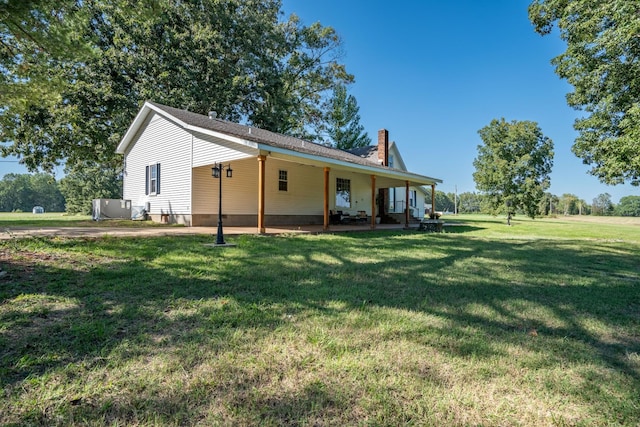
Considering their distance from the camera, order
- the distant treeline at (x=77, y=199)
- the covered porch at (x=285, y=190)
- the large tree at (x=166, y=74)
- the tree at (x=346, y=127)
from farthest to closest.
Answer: the distant treeline at (x=77, y=199) → the tree at (x=346, y=127) → the large tree at (x=166, y=74) → the covered porch at (x=285, y=190)

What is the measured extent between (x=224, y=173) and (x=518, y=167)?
2253cm

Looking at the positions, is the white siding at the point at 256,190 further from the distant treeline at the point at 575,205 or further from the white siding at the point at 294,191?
the distant treeline at the point at 575,205

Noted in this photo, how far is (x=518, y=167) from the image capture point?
24.4m

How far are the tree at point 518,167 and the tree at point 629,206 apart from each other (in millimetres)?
122192

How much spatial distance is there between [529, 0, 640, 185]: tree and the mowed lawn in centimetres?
765

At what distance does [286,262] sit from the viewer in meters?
5.82

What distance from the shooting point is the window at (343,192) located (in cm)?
1811

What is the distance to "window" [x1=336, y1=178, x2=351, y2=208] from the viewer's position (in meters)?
18.1

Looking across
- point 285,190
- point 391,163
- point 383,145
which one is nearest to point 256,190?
point 285,190

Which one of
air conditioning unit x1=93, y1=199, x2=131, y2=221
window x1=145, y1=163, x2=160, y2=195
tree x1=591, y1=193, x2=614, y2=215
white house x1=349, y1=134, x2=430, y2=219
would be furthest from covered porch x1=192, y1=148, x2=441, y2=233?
tree x1=591, y1=193, x2=614, y2=215

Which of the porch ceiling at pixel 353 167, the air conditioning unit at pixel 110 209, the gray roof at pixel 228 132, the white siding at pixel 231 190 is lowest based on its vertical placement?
the air conditioning unit at pixel 110 209

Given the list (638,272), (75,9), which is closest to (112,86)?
(75,9)

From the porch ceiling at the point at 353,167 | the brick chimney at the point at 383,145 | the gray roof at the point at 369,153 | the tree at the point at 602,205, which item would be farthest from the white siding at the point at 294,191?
the tree at the point at 602,205

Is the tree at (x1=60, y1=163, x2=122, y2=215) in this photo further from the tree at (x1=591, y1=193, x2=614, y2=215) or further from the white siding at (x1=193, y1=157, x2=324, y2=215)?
the tree at (x1=591, y1=193, x2=614, y2=215)
